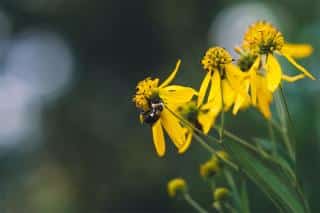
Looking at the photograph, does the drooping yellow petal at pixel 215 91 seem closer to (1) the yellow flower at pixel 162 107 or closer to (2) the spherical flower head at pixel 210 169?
(1) the yellow flower at pixel 162 107

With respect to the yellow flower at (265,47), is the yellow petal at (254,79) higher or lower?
lower

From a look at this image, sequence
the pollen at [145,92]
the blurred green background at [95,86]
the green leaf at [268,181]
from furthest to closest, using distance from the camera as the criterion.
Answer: the blurred green background at [95,86]
the pollen at [145,92]
the green leaf at [268,181]

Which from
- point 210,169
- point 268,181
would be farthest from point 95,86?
point 268,181

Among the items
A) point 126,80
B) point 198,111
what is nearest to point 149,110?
point 198,111

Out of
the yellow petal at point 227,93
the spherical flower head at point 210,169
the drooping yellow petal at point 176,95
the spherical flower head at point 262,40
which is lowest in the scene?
the spherical flower head at point 210,169

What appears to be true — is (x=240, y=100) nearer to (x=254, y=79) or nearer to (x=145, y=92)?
(x=254, y=79)

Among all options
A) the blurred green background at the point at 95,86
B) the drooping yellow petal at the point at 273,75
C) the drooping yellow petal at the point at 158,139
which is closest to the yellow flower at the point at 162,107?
the drooping yellow petal at the point at 158,139

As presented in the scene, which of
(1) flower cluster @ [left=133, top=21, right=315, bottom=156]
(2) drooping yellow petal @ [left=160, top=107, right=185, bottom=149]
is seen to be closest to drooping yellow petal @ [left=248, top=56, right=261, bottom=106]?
(1) flower cluster @ [left=133, top=21, right=315, bottom=156]
